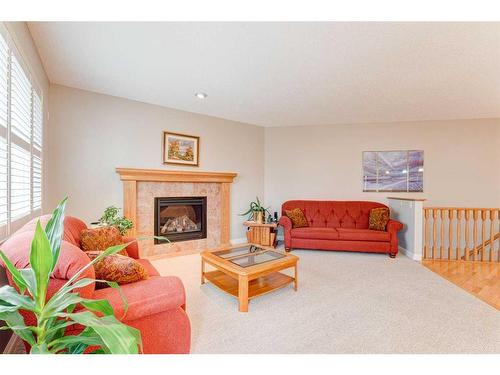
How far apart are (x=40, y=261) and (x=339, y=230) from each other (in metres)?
4.08

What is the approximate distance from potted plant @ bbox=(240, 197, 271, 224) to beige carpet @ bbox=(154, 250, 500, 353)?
1741 mm

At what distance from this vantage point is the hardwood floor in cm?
252

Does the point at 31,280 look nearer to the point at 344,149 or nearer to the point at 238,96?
the point at 238,96

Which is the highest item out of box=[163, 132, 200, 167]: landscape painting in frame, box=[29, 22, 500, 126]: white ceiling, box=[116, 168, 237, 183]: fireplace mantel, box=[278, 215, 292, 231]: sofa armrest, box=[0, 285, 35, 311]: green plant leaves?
box=[29, 22, 500, 126]: white ceiling

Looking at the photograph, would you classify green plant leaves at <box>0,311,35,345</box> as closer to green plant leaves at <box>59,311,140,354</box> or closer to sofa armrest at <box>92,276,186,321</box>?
green plant leaves at <box>59,311,140,354</box>

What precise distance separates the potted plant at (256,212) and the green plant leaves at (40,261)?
3.88m

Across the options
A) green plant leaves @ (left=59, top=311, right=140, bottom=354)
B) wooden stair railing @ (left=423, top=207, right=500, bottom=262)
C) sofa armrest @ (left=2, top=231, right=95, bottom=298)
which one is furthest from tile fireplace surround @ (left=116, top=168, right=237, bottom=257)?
wooden stair railing @ (left=423, top=207, right=500, bottom=262)

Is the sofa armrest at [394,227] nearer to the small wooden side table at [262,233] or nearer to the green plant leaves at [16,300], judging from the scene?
the small wooden side table at [262,233]

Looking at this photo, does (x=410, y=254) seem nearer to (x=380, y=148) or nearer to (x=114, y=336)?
(x=380, y=148)

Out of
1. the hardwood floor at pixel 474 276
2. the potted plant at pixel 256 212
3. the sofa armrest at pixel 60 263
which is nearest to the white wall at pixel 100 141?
the potted plant at pixel 256 212

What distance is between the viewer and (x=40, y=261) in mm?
746

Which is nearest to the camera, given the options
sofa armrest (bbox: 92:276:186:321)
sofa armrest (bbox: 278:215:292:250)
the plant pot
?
sofa armrest (bbox: 92:276:186:321)

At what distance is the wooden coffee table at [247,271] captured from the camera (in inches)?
84.7
